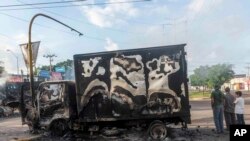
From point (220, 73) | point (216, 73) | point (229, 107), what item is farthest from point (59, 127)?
point (220, 73)

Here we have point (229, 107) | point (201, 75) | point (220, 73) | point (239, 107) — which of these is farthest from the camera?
point (201, 75)

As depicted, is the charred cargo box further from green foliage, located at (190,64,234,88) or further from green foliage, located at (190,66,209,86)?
green foliage, located at (190,66,209,86)

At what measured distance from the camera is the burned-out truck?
12.7 m

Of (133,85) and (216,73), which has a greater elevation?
(216,73)

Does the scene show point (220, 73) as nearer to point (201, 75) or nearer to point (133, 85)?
point (201, 75)

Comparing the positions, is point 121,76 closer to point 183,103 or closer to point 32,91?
point 183,103

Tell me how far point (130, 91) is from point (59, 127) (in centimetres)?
295

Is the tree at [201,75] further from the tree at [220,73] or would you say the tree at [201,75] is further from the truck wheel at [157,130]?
the truck wheel at [157,130]

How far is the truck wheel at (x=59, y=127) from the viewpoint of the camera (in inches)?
547

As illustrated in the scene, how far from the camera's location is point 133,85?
12.9m

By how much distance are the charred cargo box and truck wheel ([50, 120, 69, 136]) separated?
2.90ft

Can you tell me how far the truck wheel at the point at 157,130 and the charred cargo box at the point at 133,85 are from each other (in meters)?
0.24

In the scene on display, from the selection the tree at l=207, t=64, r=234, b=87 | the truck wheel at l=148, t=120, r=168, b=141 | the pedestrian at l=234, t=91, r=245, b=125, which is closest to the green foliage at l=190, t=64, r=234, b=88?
the tree at l=207, t=64, r=234, b=87

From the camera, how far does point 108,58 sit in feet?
43.2
